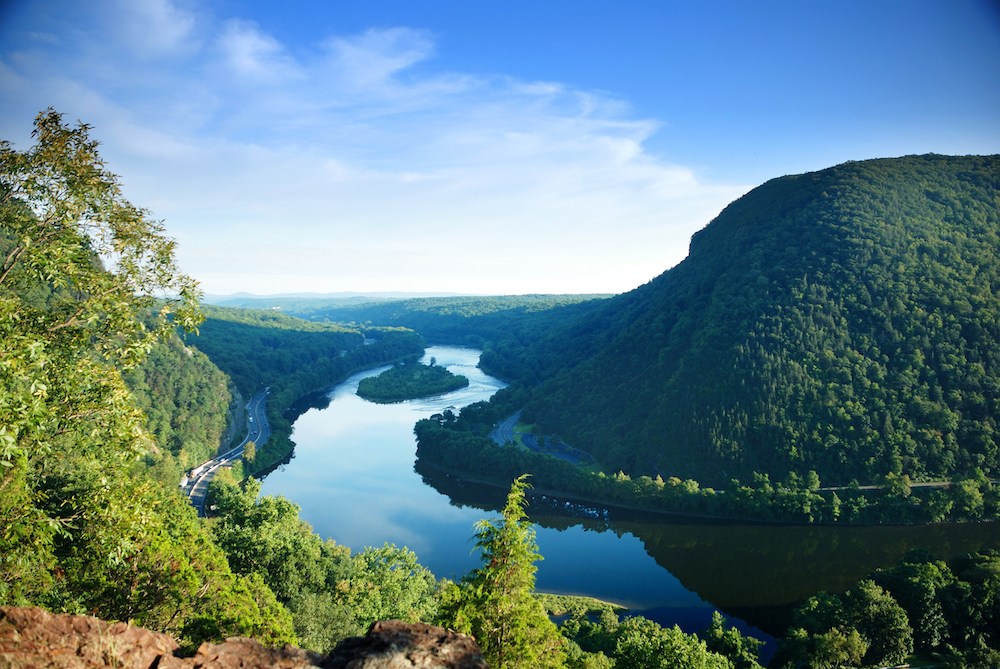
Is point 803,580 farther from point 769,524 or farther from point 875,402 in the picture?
point 875,402

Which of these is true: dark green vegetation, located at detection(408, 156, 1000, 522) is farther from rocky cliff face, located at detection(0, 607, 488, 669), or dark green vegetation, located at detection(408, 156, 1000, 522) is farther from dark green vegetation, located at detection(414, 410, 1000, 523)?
rocky cliff face, located at detection(0, 607, 488, 669)

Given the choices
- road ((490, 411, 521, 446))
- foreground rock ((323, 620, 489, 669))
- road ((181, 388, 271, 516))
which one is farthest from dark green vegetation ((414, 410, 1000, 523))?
foreground rock ((323, 620, 489, 669))

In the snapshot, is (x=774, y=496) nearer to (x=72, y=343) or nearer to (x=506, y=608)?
(x=506, y=608)

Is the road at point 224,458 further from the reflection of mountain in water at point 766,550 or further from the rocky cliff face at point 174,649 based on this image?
the rocky cliff face at point 174,649

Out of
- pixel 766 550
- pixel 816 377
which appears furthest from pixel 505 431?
pixel 816 377

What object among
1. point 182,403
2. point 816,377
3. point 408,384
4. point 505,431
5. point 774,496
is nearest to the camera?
point 774,496

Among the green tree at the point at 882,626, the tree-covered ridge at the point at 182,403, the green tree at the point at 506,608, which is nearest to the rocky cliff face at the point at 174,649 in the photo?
the green tree at the point at 506,608
